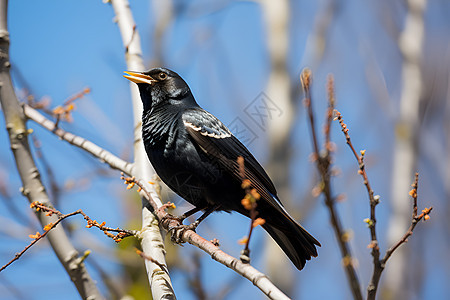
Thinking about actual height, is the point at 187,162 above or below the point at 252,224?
above

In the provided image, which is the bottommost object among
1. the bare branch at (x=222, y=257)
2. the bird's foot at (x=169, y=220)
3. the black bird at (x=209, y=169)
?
the bare branch at (x=222, y=257)

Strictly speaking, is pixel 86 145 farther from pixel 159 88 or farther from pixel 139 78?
pixel 159 88

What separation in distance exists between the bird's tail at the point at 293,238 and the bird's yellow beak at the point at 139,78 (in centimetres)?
147

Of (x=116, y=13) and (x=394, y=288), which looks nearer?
(x=116, y=13)

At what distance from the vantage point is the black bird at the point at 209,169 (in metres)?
3.41

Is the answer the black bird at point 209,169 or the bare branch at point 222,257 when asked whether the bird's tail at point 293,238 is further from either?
the bare branch at point 222,257

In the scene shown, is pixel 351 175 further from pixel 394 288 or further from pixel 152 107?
pixel 152 107

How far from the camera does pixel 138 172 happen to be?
11.3 feet

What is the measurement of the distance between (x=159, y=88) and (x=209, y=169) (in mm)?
932

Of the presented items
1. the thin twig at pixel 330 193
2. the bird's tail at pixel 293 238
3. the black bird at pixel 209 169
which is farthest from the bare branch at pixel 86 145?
the thin twig at pixel 330 193

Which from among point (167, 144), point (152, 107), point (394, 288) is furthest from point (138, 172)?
point (394, 288)

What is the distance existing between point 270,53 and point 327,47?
0.99 metres

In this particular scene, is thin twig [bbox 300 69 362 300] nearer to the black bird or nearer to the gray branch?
the black bird

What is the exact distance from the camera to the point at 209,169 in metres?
3.48
